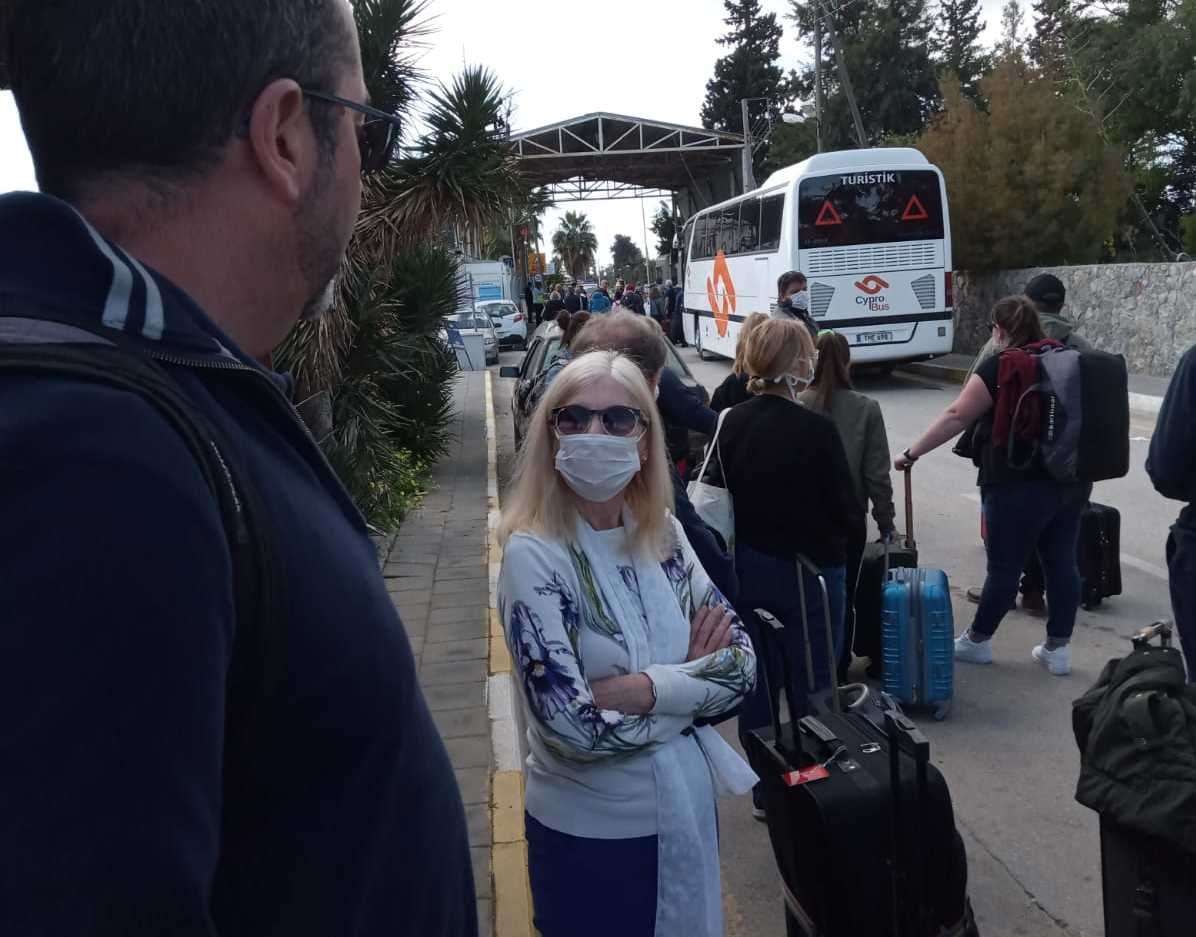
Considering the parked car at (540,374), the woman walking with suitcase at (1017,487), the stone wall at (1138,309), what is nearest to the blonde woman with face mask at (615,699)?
the woman walking with suitcase at (1017,487)

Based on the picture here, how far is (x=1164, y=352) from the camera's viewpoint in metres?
16.0

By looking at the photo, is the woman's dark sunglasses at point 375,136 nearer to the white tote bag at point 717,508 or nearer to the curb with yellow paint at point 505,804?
the curb with yellow paint at point 505,804

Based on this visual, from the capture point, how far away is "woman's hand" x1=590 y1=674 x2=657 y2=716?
93.7 inches

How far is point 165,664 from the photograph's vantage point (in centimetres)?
74

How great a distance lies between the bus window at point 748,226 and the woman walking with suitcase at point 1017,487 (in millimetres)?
14171

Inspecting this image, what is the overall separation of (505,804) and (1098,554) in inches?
163

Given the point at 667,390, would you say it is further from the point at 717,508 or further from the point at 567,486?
the point at 567,486

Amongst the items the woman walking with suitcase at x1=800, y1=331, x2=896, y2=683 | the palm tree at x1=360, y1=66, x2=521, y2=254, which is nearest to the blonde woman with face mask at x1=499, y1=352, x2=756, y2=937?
the woman walking with suitcase at x1=800, y1=331, x2=896, y2=683

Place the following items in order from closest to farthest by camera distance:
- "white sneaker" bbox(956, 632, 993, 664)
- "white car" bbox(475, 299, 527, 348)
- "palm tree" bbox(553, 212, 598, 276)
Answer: "white sneaker" bbox(956, 632, 993, 664), "white car" bbox(475, 299, 527, 348), "palm tree" bbox(553, 212, 598, 276)

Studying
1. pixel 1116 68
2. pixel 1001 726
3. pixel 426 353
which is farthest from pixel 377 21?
pixel 1116 68

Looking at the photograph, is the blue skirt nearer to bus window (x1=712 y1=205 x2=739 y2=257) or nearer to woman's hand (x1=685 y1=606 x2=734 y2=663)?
woman's hand (x1=685 y1=606 x2=734 y2=663)

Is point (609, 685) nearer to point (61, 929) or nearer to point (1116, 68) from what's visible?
point (61, 929)

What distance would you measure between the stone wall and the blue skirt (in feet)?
50.0

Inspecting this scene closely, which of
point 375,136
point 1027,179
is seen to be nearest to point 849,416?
point 375,136
